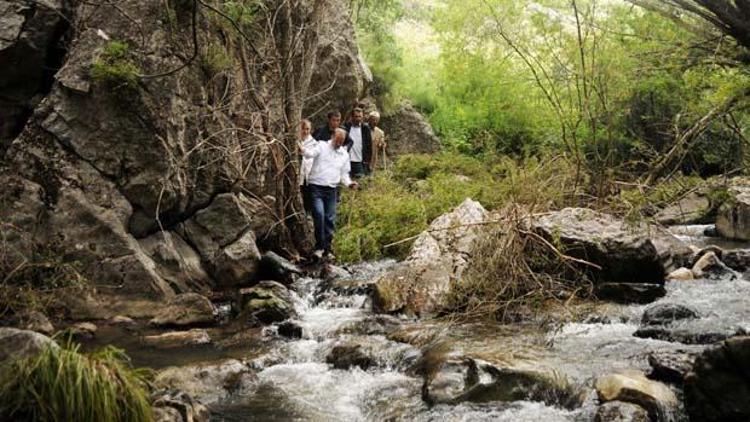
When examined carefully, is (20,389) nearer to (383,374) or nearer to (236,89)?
(383,374)

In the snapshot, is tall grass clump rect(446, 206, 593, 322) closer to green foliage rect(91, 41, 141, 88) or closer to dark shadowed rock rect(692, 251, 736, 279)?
dark shadowed rock rect(692, 251, 736, 279)

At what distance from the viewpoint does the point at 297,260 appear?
37.8ft

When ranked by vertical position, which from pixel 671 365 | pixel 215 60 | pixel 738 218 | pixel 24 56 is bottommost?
pixel 671 365

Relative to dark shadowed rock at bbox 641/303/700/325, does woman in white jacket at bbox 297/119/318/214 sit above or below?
above

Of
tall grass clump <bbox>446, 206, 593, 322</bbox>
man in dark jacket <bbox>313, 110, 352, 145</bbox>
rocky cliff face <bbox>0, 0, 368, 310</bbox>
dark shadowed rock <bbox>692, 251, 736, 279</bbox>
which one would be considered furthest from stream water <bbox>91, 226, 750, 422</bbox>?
man in dark jacket <bbox>313, 110, 352, 145</bbox>

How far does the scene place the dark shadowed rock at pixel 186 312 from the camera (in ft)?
27.1

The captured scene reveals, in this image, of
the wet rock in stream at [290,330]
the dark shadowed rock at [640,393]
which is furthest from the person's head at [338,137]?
the dark shadowed rock at [640,393]

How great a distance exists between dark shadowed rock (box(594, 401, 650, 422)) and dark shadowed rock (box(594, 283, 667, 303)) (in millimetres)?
3555

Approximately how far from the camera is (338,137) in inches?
436

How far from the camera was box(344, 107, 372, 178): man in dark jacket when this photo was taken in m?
13.1

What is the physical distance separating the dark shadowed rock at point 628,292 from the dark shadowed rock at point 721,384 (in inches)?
135

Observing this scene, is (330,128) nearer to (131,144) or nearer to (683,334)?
(131,144)

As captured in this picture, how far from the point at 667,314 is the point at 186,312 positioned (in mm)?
5318

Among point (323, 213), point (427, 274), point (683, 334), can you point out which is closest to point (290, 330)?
point (427, 274)
